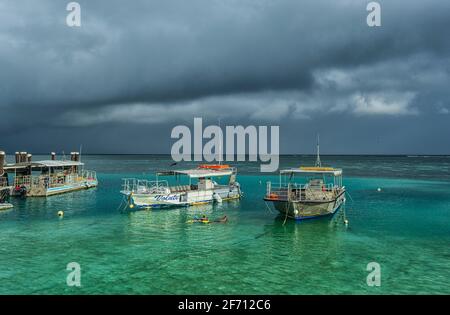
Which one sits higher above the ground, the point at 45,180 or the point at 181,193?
the point at 45,180

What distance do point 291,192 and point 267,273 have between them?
14.9m

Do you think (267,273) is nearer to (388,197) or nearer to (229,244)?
(229,244)

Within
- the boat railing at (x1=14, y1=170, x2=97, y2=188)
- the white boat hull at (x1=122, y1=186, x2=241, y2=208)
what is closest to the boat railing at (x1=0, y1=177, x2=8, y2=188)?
the boat railing at (x1=14, y1=170, x2=97, y2=188)

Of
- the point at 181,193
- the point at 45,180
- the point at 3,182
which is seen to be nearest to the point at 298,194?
the point at 181,193

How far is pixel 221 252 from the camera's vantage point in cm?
2170

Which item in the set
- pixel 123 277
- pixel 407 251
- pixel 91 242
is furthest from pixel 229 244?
pixel 407 251

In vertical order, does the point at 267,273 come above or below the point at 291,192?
below

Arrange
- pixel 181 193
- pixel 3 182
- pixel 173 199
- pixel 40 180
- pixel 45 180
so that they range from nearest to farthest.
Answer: pixel 173 199, pixel 181 193, pixel 3 182, pixel 40 180, pixel 45 180

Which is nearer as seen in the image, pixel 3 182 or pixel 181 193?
pixel 181 193

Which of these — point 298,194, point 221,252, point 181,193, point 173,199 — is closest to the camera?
point 221,252

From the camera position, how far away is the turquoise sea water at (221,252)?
16297mm

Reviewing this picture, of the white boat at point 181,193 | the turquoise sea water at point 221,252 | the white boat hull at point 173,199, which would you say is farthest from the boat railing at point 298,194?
the white boat hull at point 173,199

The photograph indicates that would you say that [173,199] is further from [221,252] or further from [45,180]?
[45,180]

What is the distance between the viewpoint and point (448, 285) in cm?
1634
